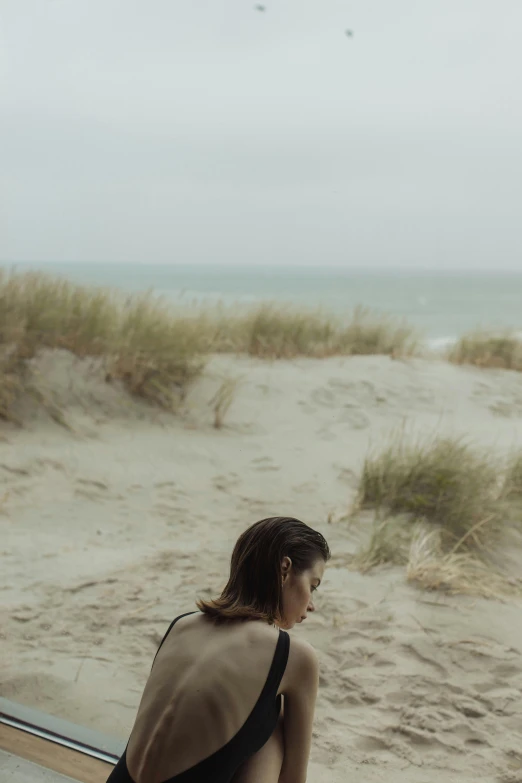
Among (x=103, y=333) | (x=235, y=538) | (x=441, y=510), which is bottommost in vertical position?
(x=235, y=538)

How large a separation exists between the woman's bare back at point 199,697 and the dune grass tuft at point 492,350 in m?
0.90

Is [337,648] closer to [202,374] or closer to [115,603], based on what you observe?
[115,603]

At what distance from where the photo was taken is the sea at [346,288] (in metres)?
1.63

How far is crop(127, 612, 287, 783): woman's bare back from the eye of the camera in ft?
3.40

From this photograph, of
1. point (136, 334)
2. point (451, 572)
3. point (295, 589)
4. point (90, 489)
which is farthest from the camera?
point (136, 334)

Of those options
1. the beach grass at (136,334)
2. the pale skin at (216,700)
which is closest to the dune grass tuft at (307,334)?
the beach grass at (136,334)

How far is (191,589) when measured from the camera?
1.89 m

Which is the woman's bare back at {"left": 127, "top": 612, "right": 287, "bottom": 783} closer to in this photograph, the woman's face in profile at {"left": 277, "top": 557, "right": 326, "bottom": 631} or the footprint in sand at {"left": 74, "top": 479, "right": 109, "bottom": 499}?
the woman's face in profile at {"left": 277, "top": 557, "right": 326, "bottom": 631}

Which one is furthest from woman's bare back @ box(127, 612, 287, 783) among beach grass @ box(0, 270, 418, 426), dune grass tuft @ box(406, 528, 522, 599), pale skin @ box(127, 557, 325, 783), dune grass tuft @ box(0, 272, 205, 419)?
dune grass tuft @ box(0, 272, 205, 419)

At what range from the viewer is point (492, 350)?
5.86 feet

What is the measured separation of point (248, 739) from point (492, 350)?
1024 mm

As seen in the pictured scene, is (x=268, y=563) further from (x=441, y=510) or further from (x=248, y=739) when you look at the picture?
(x=441, y=510)

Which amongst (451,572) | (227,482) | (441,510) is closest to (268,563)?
(451,572)

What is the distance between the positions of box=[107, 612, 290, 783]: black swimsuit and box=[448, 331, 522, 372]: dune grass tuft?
90cm
